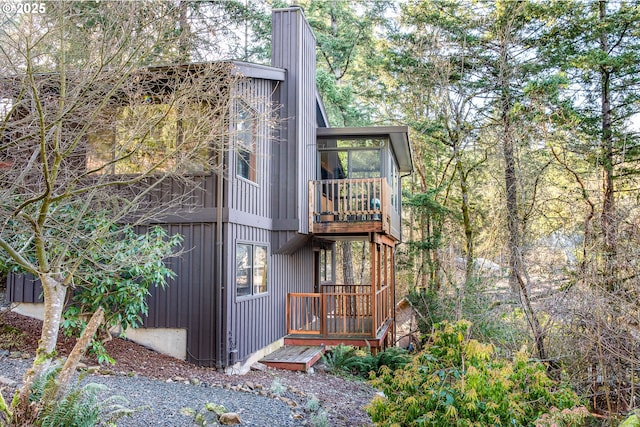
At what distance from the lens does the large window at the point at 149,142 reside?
738 centimetres

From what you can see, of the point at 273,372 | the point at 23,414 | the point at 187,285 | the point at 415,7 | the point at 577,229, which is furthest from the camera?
the point at 415,7

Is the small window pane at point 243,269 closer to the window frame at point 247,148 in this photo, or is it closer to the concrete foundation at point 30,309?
the window frame at point 247,148

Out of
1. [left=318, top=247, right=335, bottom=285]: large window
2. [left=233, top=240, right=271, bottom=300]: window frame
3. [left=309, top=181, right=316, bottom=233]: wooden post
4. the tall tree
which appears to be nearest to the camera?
[left=233, top=240, right=271, bottom=300]: window frame

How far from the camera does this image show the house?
30.0 ft

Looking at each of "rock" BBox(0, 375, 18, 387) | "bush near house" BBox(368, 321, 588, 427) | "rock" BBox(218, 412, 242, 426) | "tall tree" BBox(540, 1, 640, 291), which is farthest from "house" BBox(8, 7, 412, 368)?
"tall tree" BBox(540, 1, 640, 291)

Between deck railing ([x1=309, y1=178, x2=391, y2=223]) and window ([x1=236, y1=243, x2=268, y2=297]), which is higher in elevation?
deck railing ([x1=309, y1=178, x2=391, y2=223])

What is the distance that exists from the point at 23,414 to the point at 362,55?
22.2 m

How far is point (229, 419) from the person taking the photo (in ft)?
20.1

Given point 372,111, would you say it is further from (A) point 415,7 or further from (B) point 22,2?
(B) point 22,2

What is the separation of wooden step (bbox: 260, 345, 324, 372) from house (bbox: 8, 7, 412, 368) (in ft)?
0.70

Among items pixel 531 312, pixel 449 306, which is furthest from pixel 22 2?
pixel 449 306

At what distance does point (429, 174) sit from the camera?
995 inches

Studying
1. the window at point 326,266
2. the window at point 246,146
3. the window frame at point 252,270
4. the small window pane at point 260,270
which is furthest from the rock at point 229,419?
the window at point 326,266

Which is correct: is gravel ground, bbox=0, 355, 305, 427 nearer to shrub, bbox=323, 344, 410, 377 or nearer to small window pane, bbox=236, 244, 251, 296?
small window pane, bbox=236, 244, 251, 296
